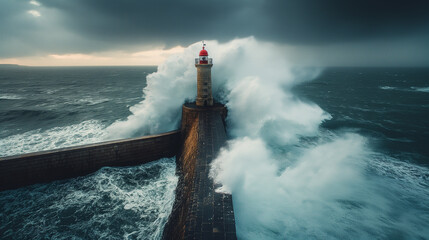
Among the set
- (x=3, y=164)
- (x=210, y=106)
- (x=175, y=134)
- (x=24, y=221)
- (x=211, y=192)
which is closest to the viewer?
(x=211, y=192)

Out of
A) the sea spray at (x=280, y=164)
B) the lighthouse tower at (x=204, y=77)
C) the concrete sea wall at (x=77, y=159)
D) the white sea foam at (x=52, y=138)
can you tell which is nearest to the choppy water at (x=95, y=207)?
the concrete sea wall at (x=77, y=159)

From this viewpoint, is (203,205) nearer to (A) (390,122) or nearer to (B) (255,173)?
(B) (255,173)

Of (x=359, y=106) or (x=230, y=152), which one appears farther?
(x=359, y=106)

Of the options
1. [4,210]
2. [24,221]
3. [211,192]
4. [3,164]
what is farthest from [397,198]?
[3,164]

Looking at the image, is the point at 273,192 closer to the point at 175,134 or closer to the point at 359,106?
the point at 175,134

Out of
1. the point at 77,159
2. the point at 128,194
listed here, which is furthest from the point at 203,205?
the point at 77,159

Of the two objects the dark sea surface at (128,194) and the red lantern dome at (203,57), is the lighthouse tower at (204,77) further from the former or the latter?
the dark sea surface at (128,194)

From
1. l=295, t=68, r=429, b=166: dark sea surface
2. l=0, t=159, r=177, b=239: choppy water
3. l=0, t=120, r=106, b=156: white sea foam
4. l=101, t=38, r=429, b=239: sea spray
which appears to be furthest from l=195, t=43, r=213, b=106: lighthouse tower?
l=295, t=68, r=429, b=166: dark sea surface
